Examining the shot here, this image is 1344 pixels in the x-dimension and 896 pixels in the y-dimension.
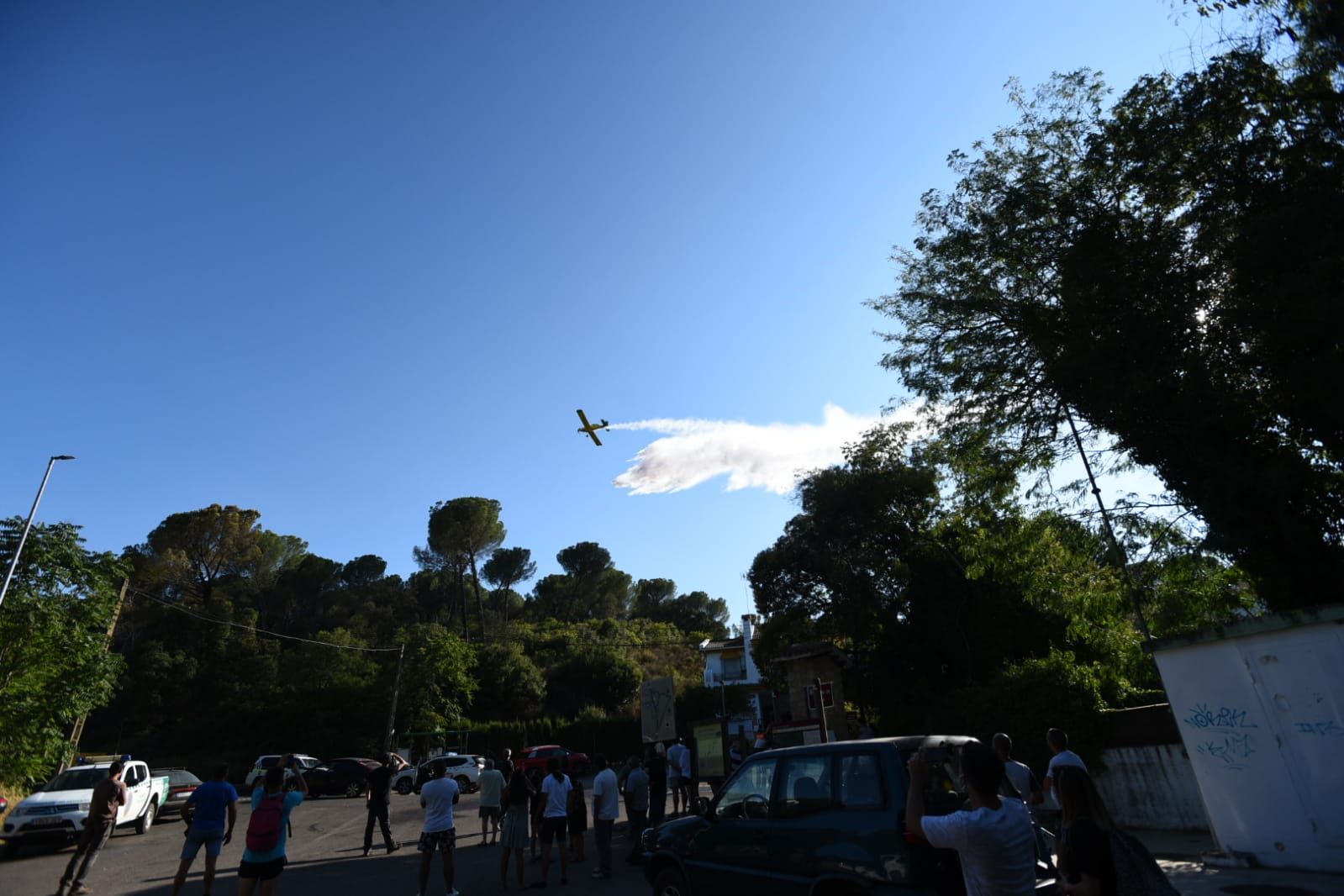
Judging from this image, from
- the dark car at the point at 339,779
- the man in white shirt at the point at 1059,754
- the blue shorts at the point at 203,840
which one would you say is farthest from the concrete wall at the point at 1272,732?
the dark car at the point at 339,779

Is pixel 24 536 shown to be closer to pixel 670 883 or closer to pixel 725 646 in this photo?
pixel 670 883

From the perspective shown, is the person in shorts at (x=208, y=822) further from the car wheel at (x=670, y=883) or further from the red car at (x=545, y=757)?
the red car at (x=545, y=757)

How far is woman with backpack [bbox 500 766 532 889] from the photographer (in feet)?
33.1

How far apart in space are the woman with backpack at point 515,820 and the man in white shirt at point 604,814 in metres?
1.02

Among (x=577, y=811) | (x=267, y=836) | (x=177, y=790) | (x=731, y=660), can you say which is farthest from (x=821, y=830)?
(x=731, y=660)

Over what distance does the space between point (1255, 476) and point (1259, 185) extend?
4229 millimetres

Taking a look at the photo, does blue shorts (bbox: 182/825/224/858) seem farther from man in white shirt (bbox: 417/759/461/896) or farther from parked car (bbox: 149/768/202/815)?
parked car (bbox: 149/768/202/815)

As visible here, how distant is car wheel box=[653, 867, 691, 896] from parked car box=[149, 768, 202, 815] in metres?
18.1

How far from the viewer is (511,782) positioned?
34.0 feet

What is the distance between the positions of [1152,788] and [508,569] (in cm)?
6011

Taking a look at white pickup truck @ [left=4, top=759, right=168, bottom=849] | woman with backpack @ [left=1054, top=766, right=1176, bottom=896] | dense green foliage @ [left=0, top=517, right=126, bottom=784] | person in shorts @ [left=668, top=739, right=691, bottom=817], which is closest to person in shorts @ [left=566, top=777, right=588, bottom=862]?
person in shorts @ [left=668, top=739, right=691, bottom=817]

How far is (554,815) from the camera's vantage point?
1032cm

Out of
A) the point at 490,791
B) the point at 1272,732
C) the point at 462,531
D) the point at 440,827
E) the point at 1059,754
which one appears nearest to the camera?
the point at 1059,754

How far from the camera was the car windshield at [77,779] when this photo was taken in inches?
622
